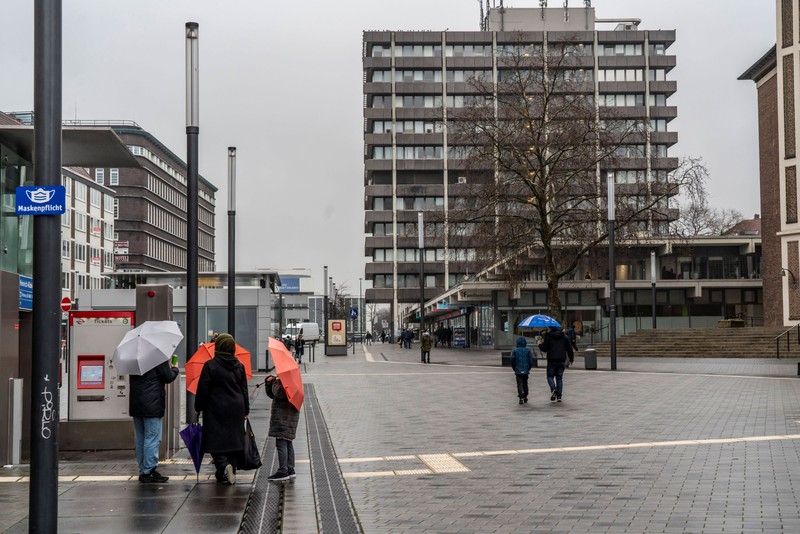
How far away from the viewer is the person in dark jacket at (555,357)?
22188 millimetres

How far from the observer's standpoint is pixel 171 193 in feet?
472

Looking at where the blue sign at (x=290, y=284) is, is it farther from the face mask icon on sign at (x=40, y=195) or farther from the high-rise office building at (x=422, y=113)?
the face mask icon on sign at (x=40, y=195)

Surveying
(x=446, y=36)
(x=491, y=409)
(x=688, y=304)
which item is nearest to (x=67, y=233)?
(x=446, y=36)

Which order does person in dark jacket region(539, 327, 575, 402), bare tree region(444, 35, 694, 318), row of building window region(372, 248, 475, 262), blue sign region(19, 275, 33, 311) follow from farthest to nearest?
row of building window region(372, 248, 475, 262) < bare tree region(444, 35, 694, 318) < person in dark jacket region(539, 327, 575, 402) < blue sign region(19, 275, 33, 311)

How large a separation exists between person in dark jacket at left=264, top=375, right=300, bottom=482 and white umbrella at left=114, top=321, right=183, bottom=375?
1219 mm

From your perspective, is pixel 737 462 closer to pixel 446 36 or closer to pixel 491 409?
pixel 491 409

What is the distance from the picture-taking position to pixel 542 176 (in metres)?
45.9

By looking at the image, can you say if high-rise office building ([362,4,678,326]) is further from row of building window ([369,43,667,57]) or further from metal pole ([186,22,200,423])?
metal pole ([186,22,200,423])

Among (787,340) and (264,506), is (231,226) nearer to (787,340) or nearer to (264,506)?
(264,506)

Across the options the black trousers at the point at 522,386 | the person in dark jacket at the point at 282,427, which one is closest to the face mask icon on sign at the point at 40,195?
the person in dark jacket at the point at 282,427

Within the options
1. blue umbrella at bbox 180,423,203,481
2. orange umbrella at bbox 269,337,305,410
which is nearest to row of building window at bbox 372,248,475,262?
orange umbrella at bbox 269,337,305,410

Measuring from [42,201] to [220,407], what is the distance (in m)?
4.31

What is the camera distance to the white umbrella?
1128cm

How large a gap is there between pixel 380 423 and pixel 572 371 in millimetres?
20180
